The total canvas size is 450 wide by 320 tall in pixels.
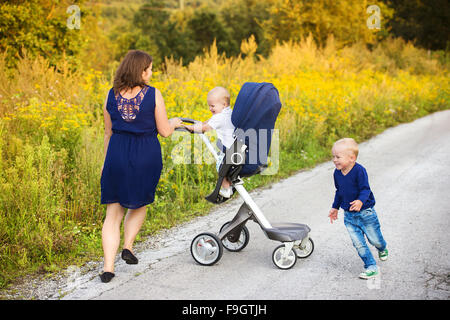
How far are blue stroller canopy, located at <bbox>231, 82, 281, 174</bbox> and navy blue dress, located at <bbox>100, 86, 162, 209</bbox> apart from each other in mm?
792

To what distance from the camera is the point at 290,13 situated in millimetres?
26953

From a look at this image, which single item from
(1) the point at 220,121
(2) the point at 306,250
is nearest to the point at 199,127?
(1) the point at 220,121

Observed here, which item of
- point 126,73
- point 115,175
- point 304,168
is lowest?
point 304,168

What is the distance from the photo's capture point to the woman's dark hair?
4.02m

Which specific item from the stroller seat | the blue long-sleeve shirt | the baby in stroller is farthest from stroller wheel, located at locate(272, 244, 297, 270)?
the baby in stroller

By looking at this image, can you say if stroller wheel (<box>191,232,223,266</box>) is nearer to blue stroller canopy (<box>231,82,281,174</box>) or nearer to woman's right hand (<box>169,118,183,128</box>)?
blue stroller canopy (<box>231,82,281,174</box>)

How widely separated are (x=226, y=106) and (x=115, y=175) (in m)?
1.25

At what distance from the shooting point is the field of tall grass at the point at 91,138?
479 cm

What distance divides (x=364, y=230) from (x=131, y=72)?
2.55m

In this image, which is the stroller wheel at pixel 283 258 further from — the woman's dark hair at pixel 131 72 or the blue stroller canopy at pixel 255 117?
the woman's dark hair at pixel 131 72

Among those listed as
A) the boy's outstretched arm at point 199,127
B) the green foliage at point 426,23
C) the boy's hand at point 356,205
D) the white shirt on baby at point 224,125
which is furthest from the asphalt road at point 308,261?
the green foliage at point 426,23

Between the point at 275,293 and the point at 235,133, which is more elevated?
the point at 235,133

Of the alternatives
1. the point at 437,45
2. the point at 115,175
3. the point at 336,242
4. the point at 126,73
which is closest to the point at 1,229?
the point at 115,175
